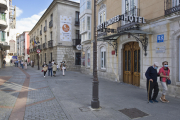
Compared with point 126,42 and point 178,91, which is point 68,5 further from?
point 178,91

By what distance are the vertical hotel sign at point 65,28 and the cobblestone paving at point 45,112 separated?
1861cm

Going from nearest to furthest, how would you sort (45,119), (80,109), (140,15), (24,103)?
(45,119) < (80,109) < (24,103) < (140,15)

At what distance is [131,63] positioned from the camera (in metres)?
10.3

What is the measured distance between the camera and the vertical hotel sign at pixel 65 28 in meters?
23.4

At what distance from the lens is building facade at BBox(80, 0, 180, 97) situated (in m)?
6.95

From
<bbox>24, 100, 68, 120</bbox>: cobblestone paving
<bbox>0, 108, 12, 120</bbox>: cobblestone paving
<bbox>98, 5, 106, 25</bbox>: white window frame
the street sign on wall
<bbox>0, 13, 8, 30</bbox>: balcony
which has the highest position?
<bbox>0, 13, 8, 30</bbox>: balcony

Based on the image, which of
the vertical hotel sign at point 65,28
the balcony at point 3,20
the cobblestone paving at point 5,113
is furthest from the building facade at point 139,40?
the balcony at point 3,20

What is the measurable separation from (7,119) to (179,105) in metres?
6.26

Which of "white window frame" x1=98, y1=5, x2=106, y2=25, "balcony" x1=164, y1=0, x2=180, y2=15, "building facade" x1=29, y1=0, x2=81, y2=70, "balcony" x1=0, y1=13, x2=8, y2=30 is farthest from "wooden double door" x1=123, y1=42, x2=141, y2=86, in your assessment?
"balcony" x1=0, y1=13, x2=8, y2=30

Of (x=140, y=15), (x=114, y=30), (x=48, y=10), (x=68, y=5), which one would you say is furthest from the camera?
(x=48, y=10)

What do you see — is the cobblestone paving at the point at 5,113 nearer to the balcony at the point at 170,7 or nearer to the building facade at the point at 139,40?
the building facade at the point at 139,40

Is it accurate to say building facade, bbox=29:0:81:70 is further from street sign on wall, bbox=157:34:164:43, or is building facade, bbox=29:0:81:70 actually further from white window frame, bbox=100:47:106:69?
street sign on wall, bbox=157:34:164:43

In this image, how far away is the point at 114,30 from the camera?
1143 cm

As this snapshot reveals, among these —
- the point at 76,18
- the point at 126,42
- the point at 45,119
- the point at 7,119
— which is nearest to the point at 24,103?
the point at 7,119
